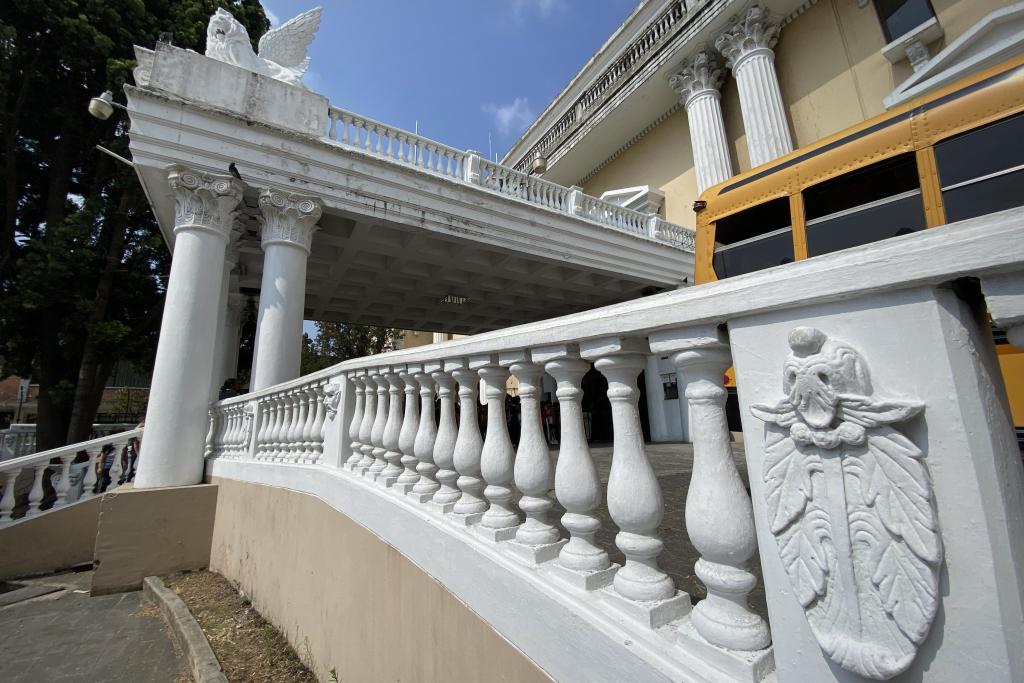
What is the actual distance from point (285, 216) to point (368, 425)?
455cm

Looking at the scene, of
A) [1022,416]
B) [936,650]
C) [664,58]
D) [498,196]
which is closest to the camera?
[936,650]

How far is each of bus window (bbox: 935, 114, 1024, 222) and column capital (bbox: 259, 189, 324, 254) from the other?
22.5ft

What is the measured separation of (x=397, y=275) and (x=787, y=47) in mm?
9968

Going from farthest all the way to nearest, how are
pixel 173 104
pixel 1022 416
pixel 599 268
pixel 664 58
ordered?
pixel 664 58 < pixel 599 268 < pixel 173 104 < pixel 1022 416

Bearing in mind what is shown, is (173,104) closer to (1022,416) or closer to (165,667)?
(165,667)

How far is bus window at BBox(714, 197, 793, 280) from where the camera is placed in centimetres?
442

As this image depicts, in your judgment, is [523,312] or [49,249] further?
[523,312]

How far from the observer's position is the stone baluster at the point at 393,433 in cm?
243

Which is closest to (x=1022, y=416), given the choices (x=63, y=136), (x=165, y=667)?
(x=165, y=667)

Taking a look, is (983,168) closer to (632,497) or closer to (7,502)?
(632,497)

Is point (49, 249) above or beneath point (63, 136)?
beneath

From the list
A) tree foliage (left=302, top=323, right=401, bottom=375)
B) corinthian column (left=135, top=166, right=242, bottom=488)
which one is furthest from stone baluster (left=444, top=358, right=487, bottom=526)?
tree foliage (left=302, top=323, right=401, bottom=375)

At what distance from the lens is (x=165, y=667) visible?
326cm

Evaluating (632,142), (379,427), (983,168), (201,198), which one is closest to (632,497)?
(379,427)
